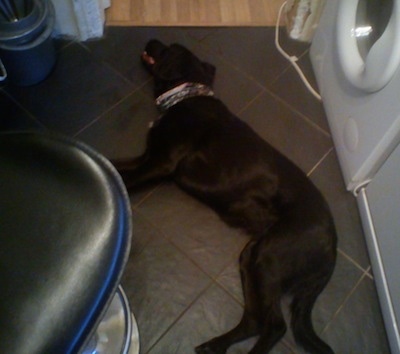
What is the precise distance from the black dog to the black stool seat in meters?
0.64

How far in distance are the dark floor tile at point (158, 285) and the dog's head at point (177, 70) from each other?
1.58ft

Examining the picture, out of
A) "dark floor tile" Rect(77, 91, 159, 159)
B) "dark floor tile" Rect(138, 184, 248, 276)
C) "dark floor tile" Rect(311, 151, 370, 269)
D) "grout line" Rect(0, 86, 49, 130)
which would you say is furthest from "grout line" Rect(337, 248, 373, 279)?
"grout line" Rect(0, 86, 49, 130)

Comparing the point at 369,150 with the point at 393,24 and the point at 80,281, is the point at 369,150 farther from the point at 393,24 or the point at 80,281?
the point at 80,281

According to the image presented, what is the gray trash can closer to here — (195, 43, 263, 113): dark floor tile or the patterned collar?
the patterned collar

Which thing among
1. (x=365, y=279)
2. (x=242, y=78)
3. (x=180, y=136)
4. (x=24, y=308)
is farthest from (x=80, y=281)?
(x=242, y=78)

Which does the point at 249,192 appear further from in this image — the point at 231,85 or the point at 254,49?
the point at 254,49

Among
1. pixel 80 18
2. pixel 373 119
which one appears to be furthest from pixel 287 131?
pixel 80 18

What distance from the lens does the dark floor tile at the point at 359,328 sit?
3.82 feet

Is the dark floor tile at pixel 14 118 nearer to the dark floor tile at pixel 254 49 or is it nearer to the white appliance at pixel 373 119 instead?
the dark floor tile at pixel 254 49

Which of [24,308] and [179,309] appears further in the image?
[179,309]

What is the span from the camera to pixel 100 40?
5.48ft

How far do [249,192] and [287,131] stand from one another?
444 mm

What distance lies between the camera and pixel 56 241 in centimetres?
53

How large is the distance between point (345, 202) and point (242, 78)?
62 cm
